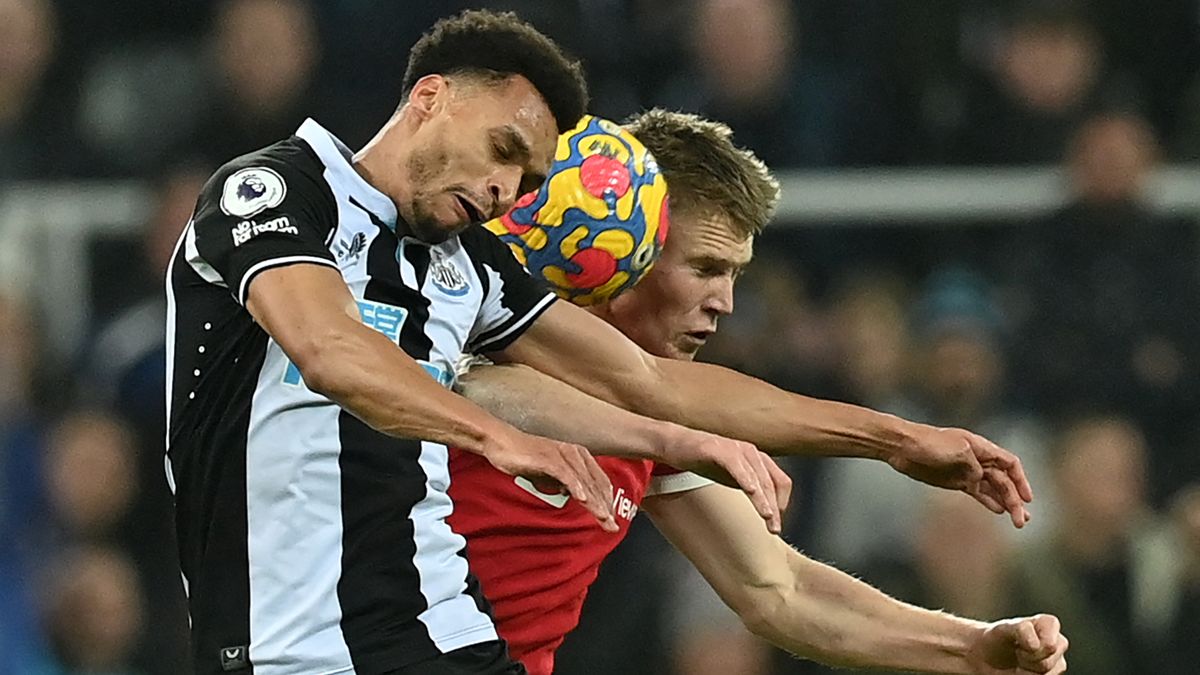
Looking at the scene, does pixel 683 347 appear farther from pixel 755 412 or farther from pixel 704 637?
pixel 704 637

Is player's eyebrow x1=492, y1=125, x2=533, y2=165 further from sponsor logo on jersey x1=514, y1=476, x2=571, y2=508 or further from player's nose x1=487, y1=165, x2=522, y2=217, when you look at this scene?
sponsor logo on jersey x1=514, y1=476, x2=571, y2=508

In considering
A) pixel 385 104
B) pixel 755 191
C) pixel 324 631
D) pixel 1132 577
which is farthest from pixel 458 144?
pixel 1132 577

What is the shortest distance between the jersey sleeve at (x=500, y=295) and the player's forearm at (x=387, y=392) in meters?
0.69

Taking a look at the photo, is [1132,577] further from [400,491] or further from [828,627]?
[400,491]

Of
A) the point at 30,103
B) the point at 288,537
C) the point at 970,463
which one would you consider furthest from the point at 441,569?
the point at 30,103

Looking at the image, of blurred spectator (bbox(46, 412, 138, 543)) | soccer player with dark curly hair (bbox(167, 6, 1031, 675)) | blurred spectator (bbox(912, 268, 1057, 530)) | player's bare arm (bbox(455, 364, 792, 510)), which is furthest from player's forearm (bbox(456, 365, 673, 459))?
blurred spectator (bbox(912, 268, 1057, 530))

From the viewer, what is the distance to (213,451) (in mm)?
3266

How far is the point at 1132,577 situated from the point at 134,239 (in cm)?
322

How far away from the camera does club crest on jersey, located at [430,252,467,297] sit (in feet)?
11.4

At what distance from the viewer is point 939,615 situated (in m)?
4.24

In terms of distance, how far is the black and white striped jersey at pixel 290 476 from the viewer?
128 inches

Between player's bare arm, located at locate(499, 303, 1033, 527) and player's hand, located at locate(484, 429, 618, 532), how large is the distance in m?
0.84

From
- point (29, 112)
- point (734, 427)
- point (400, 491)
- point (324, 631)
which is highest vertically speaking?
point (29, 112)

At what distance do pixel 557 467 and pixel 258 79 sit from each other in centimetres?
423
